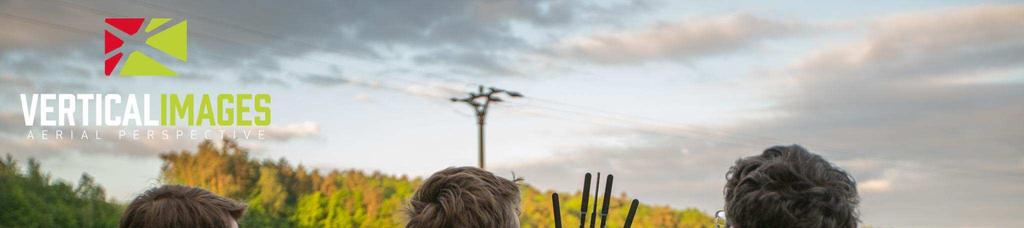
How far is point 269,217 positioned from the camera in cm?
4216

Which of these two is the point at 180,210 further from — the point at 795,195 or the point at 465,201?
the point at 795,195

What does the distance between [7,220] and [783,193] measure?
35250 millimetres

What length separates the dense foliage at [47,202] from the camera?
3409 cm

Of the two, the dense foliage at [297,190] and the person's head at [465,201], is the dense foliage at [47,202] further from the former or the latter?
the person's head at [465,201]

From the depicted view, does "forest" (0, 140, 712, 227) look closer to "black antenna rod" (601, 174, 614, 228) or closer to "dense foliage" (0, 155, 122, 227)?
"dense foliage" (0, 155, 122, 227)

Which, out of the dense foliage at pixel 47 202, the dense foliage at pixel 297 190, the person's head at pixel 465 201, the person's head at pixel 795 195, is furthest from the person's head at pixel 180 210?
the dense foliage at pixel 297 190

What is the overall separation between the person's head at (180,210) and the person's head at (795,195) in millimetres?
1526

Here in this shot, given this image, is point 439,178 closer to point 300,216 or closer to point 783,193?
point 783,193

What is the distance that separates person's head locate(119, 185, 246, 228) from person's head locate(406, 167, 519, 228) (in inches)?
22.3

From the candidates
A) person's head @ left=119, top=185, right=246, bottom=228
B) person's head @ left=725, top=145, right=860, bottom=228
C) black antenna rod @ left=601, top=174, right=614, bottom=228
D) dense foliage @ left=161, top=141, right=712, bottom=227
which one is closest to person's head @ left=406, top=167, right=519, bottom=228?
person's head @ left=119, top=185, right=246, bottom=228

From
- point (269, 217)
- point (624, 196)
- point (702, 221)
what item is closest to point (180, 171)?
point (269, 217)

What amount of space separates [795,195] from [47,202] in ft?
118

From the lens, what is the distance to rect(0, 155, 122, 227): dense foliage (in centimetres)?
3409

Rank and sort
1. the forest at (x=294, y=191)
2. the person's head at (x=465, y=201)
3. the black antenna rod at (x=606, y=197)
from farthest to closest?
the forest at (x=294, y=191), the black antenna rod at (x=606, y=197), the person's head at (x=465, y=201)
